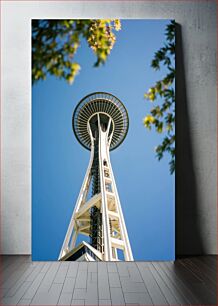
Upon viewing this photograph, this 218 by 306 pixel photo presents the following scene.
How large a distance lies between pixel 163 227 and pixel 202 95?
1674 millimetres

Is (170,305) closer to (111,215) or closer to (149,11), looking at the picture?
(111,215)

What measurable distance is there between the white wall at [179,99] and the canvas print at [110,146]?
0.20m

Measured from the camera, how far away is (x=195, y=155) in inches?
215

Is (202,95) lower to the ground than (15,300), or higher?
higher

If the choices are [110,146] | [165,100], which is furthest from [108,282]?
[165,100]

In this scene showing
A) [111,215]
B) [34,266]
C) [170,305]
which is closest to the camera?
[170,305]

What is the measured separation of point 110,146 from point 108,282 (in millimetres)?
1717

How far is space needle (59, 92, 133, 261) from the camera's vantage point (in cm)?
506

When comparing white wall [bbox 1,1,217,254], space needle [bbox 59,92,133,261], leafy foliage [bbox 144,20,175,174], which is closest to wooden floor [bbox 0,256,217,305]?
space needle [bbox 59,92,133,261]

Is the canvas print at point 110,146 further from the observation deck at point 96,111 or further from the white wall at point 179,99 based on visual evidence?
the white wall at point 179,99

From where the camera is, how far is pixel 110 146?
527 cm

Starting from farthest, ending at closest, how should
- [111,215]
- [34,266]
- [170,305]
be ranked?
1. [111,215]
2. [34,266]
3. [170,305]

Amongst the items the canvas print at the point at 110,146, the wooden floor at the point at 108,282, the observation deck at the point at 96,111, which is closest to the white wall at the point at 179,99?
the canvas print at the point at 110,146

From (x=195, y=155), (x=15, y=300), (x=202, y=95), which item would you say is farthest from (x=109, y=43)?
(x=15, y=300)
